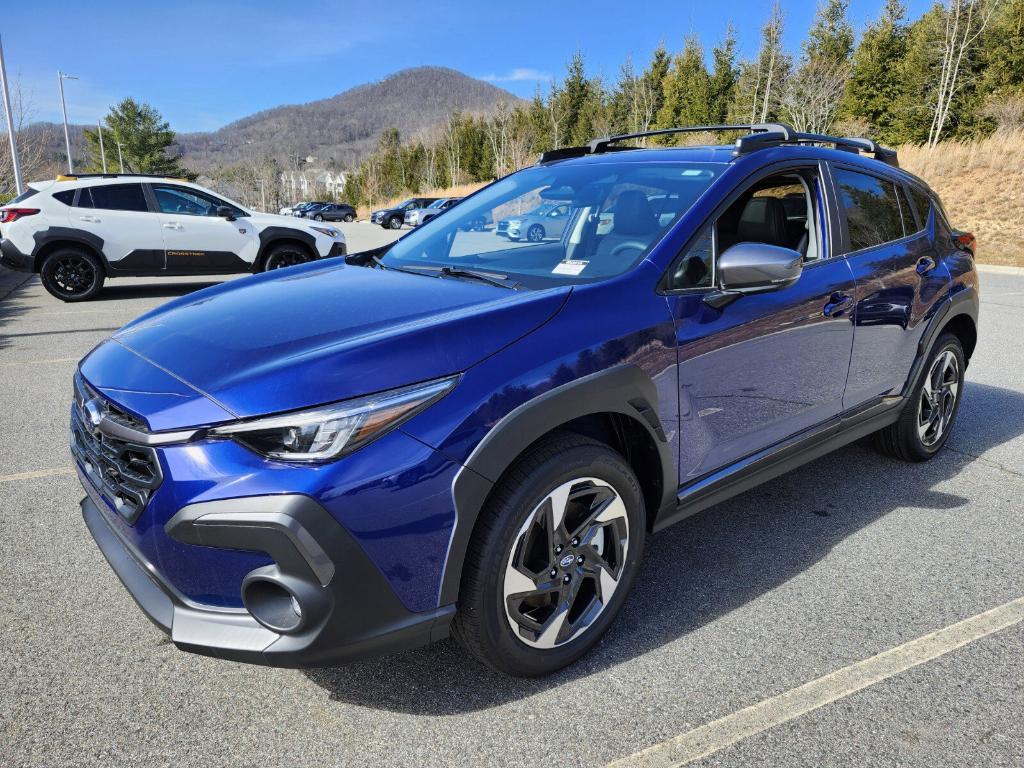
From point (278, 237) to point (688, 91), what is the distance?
124 feet

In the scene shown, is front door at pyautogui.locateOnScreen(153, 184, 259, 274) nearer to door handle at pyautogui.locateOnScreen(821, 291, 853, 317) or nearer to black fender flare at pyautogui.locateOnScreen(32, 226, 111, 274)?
black fender flare at pyautogui.locateOnScreen(32, 226, 111, 274)

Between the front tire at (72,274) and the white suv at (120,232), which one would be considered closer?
the white suv at (120,232)

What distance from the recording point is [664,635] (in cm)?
262

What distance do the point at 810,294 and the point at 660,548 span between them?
125cm

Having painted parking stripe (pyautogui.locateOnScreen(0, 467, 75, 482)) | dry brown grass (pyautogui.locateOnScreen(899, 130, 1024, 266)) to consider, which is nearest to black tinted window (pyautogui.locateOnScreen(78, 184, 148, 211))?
painted parking stripe (pyautogui.locateOnScreen(0, 467, 75, 482))

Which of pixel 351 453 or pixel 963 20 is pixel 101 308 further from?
pixel 963 20

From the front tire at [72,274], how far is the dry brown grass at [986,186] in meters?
18.3

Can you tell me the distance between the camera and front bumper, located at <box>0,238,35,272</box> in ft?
33.8

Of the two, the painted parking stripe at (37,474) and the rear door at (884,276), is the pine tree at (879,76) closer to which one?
the rear door at (884,276)

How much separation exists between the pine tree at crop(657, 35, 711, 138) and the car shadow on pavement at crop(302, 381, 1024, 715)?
40.9 meters

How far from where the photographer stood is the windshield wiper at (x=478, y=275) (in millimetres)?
2625

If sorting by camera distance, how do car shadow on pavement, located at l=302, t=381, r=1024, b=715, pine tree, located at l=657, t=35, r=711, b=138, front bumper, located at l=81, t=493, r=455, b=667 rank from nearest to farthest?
front bumper, located at l=81, t=493, r=455, b=667 < car shadow on pavement, located at l=302, t=381, r=1024, b=715 < pine tree, located at l=657, t=35, r=711, b=138

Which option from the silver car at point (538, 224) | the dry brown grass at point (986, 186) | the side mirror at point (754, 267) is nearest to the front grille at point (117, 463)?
the silver car at point (538, 224)

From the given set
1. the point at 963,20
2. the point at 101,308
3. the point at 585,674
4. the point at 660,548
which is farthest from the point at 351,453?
the point at 963,20
